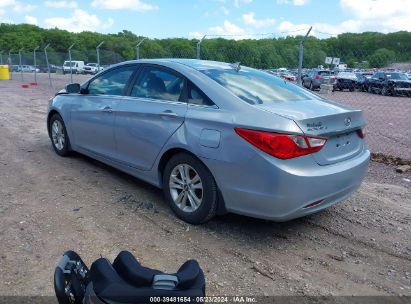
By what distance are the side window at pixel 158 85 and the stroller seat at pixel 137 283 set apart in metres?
2.40

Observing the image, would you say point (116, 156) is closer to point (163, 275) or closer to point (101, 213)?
point (101, 213)

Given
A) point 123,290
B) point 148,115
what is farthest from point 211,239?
point 123,290

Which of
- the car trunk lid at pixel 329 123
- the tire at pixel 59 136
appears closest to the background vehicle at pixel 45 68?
the tire at pixel 59 136

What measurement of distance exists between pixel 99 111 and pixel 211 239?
2.35 meters

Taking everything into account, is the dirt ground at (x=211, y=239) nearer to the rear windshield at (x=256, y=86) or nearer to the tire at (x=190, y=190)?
the tire at (x=190, y=190)

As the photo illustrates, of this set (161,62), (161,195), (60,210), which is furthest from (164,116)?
(60,210)

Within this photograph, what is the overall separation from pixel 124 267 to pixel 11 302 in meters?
1.29

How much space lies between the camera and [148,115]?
4.29 metres

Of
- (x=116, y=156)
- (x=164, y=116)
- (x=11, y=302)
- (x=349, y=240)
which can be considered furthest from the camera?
(x=116, y=156)

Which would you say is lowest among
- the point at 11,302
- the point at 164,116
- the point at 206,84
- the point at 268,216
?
the point at 11,302

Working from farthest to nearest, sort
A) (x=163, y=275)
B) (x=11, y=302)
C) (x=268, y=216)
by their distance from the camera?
1. (x=268, y=216)
2. (x=11, y=302)
3. (x=163, y=275)

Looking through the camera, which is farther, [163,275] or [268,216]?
[268,216]

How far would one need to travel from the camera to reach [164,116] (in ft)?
13.5

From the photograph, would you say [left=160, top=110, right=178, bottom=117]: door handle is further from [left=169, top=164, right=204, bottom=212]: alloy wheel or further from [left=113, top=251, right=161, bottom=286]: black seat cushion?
[left=113, top=251, right=161, bottom=286]: black seat cushion
